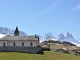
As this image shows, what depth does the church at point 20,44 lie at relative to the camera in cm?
7552

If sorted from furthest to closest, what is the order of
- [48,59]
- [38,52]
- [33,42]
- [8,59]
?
1. [33,42]
2. [38,52]
3. [48,59]
4. [8,59]

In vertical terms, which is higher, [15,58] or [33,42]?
[33,42]

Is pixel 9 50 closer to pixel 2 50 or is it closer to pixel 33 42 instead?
pixel 2 50

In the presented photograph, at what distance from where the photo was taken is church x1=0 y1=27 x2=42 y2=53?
248ft

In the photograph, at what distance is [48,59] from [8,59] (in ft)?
36.6

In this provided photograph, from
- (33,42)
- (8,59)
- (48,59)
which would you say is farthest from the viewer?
(33,42)

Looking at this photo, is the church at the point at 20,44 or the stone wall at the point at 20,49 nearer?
the stone wall at the point at 20,49

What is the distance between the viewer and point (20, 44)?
81750 millimetres

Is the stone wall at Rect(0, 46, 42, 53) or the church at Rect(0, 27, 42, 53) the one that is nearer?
the stone wall at Rect(0, 46, 42, 53)

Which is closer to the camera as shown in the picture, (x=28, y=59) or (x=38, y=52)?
(x=28, y=59)

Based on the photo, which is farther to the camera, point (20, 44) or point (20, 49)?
point (20, 44)

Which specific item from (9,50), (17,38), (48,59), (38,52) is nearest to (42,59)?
(48,59)

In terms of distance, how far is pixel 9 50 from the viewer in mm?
76938

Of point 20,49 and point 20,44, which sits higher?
point 20,44
